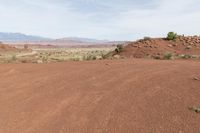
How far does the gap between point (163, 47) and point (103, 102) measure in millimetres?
Result: 23110

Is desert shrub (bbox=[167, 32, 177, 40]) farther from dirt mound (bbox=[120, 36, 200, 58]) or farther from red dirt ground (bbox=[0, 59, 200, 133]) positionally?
red dirt ground (bbox=[0, 59, 200, 133])

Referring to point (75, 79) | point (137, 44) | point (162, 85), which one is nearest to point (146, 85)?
point (162, 85)

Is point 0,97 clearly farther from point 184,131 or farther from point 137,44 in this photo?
point 137,44

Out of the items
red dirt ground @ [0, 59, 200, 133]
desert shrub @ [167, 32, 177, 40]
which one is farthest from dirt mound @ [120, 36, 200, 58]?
red dirt ground @ [0, 59, 200, 133]

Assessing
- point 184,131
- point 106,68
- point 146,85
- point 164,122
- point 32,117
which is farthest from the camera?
point 106,68

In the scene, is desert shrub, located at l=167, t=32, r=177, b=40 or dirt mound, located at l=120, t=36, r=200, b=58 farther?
desert shrub, located at l=167, t=32, r=177, b=40

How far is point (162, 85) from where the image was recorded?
Answer: 37.4 ft

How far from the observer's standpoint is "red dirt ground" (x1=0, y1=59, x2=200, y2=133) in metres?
7.71

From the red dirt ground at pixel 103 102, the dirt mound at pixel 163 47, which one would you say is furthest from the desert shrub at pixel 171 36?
the red dirt ground at pixel 103 102

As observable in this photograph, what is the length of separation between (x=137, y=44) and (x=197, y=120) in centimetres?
2596

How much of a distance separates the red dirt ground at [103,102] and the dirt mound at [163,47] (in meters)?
15.5

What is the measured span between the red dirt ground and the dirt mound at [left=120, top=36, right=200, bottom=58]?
1552 cm

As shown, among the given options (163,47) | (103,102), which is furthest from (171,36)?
(103,102)

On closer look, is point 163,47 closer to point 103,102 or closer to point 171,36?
point 171,36
